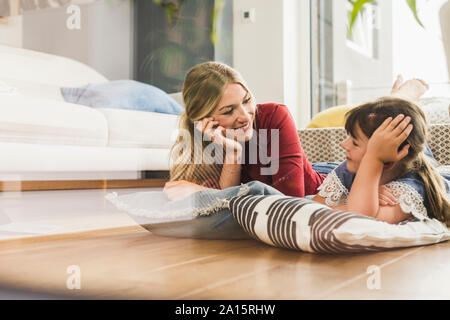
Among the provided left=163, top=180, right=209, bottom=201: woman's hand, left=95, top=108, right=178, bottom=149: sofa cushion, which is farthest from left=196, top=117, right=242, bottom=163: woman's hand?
left=95, top=108, right=178, bottom=149: sofa cushion

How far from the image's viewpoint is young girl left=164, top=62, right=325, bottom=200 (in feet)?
3.05

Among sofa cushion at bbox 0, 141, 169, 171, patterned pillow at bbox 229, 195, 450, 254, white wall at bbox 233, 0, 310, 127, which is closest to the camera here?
patterned pillow at bbox 229, 195, 450, 254

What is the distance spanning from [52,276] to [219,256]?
245 mm

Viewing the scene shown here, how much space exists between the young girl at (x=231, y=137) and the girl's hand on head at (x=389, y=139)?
0.85 ft

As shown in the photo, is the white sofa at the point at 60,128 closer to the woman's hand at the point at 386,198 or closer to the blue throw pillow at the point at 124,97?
the blue throw pillow at the point at 124,97

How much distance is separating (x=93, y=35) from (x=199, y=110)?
977mm

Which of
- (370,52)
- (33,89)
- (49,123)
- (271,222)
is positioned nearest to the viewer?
(271,222)

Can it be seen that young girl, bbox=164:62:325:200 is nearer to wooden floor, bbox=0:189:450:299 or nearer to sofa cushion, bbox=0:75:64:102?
wooden floor, bbox=0:189:450:299

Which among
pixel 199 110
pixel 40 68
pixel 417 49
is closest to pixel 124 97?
pixel 40 68

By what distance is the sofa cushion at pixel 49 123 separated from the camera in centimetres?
121

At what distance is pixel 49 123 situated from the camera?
51.1 inches

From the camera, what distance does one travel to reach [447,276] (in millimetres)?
516

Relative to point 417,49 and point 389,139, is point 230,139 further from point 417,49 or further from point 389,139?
point 417,49

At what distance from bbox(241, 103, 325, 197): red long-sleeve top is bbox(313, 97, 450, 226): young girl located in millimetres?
134
